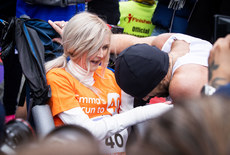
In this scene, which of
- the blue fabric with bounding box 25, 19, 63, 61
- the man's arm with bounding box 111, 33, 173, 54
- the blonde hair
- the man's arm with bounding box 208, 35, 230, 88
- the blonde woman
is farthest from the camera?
the man's arm with bounding box 111, 33, 173, 54

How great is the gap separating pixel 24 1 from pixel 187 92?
186 cm

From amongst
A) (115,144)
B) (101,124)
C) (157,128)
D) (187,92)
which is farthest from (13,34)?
(157,128)

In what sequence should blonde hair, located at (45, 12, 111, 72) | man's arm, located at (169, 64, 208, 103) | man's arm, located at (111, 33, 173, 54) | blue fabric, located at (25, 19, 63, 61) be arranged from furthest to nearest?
man's arm, located at (111, 33, 173, 54)
blue fabric, located at (25, 19, 63, 61)
blonde hair, located at (45, 12, 111, 72)
man's arm, located at (169, 64, 208, 103)

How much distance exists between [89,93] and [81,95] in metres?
0.08

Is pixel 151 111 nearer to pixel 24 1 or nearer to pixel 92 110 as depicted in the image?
pixel 92 110

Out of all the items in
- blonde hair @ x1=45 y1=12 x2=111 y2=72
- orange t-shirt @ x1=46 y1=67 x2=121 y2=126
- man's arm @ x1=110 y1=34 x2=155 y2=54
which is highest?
blonde hair @ x1=45 y1=12 x2=111 y2=72

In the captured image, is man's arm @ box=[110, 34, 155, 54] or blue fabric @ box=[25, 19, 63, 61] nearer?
blue fabric @ box=[25, 19, 63, 61]

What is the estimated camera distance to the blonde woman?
1680 millimetres

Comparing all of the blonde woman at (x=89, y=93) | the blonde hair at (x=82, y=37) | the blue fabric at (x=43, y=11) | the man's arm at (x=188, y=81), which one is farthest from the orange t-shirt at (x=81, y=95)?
the blue fabric at (x=43, y=11)

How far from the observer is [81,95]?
186 cm

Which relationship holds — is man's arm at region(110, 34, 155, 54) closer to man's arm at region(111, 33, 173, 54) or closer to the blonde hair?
man's arm at region(111, 33, 173, 54)

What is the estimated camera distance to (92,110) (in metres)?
1.87

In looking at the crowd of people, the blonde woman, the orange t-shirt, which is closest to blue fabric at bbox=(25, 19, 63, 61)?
the crowd of people

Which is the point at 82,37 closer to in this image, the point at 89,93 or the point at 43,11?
the point at 89,93
